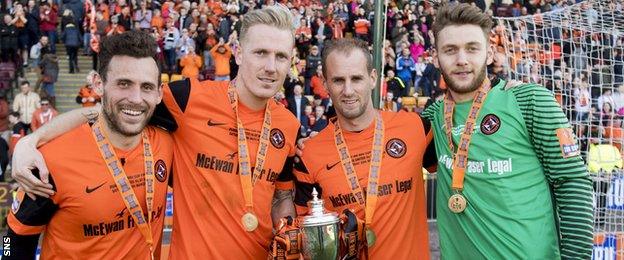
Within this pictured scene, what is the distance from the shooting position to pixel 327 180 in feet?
13.7

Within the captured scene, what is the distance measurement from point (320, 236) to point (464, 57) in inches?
47.6

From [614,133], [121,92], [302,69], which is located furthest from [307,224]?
[302,69]

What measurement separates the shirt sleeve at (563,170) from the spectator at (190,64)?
592 inches

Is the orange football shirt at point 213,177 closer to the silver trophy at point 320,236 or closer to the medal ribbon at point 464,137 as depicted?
the silver trophy at point 320,236

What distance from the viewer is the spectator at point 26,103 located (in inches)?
620

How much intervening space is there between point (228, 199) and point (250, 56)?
0.82 metres

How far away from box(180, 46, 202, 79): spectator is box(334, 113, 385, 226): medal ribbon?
46.8 ft

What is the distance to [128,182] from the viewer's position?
3713mm

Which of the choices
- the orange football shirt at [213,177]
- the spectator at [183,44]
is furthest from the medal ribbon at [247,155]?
the spectator at [183,44]

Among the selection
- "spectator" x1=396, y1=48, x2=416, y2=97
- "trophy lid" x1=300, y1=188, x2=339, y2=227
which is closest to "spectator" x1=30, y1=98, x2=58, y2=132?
"spectator" x1=396, y1=48, x2=416, y2=97

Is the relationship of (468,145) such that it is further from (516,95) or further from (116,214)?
(116,214)

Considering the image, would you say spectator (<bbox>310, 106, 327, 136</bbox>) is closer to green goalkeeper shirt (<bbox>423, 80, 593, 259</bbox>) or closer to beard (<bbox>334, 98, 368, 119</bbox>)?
beard (<bbox>334, 98, 368, 119</bbox>)

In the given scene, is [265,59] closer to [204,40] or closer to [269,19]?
[269,19]

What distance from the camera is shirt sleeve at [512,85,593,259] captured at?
348cm
